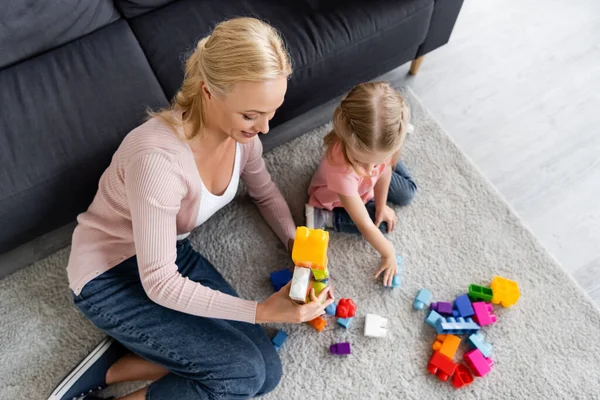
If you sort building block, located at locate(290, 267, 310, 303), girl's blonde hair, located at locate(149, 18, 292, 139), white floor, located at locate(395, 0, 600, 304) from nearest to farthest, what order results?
1. girl's blonde hair, located at locate(149, 18, 292, 139)
2. building block, located at locate(290, 267, 310, 303)
3. white floor, located at locate(395, 0, 600, 304)

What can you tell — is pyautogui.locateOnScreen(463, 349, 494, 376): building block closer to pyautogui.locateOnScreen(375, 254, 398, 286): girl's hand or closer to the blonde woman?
pyautogui.locateOnScreen(375, 254, 398, 286): girl's hand

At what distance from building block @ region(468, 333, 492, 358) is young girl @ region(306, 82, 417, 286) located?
11.3 inches

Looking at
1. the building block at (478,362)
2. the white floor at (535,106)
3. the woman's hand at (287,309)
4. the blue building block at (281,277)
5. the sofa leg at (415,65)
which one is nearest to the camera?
the woman's hand at (287,309)

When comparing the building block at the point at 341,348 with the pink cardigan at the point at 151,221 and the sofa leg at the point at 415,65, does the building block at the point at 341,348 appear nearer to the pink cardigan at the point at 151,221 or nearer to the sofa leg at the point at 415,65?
the pink cardigan at the point at 151,221

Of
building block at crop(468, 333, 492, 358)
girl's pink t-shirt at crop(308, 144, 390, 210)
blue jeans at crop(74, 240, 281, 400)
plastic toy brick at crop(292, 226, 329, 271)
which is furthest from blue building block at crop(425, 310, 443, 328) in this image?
plastic toy brick at crop(292, 226, 329, 271)

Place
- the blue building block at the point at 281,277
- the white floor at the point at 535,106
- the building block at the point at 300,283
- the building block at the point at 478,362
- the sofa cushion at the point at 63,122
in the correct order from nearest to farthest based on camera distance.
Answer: the building block at the point at 300,283
the sofa cushion at the point at 63,122
the building block at the point at 478,362
the blue building block at the point at 281,277
the white floor at the point at 535,106

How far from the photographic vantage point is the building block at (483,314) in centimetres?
145

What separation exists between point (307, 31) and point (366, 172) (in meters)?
0.48

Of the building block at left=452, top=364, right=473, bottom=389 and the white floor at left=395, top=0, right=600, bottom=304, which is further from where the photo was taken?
the white floor at left=395, top=0, right=600, bottom=304

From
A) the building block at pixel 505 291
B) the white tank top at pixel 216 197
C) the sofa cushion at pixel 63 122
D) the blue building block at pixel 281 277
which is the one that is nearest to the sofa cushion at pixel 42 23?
the sofa cushion at pixel 63 122

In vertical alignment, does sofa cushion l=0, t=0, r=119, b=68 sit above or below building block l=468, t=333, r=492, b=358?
above

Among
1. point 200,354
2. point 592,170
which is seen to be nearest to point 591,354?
point 592,170

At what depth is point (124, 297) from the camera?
1.21 meters

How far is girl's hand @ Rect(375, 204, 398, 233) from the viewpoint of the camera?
1.55m
